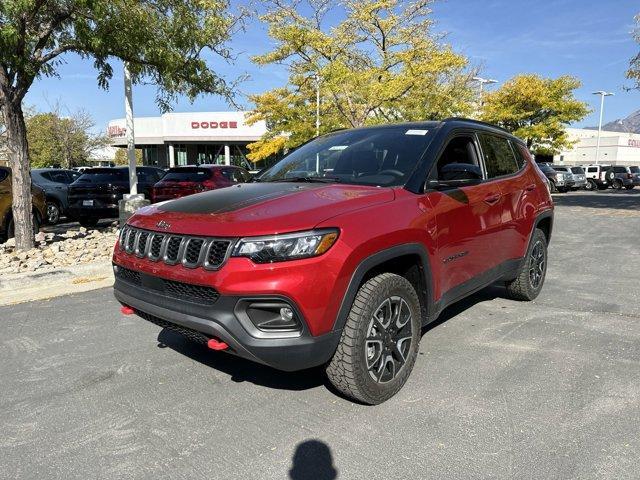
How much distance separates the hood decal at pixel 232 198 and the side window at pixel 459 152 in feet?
3.28

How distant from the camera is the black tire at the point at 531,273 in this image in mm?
5250

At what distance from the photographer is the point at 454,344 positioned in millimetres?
4293

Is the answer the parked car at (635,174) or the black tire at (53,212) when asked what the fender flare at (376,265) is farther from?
the parked car at (635,174)

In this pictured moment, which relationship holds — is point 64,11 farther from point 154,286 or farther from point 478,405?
point 478,405

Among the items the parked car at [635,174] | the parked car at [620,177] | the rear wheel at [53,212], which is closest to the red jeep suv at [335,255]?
the rear wheel at [53,212]

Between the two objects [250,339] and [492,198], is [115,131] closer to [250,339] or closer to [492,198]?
[492,198]

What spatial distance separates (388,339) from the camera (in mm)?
3217

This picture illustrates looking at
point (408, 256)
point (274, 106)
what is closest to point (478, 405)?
point (408, 256)

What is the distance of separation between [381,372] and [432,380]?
60 centimetres

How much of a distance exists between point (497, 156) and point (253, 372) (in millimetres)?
2937

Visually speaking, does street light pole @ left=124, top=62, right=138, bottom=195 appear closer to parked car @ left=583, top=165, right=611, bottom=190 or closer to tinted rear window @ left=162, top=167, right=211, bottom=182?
tinted rear window @ left=162, top=167, right=211, bottom=182

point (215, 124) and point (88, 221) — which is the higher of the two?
point (215, 124)

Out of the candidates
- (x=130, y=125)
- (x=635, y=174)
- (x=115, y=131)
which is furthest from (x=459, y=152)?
(x=115, y=131)

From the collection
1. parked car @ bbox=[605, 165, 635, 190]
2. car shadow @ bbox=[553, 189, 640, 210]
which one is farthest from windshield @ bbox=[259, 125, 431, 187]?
parked car @ bbox=[605, 165, 635, 190]
